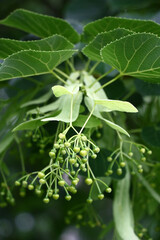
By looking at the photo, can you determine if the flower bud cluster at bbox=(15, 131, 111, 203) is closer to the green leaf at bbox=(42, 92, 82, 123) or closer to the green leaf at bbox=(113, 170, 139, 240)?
the green leaf at bbox=(42, 92, 82, 123)

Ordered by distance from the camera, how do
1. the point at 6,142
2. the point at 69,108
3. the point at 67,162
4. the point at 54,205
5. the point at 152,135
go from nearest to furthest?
the point at 67,162 → the point at 69,108 → the point at 6,142 → the point at 152,135 → the point at 54,205

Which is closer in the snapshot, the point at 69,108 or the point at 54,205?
the point at 69,108

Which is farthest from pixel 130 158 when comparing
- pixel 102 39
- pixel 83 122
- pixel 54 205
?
pixel 54 205

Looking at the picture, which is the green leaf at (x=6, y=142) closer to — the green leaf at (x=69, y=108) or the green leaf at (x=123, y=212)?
the green leaf at (x=69, y=108)

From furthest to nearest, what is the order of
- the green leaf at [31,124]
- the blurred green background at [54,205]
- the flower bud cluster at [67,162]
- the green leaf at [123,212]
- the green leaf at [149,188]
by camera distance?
the blurred green background at [54,205] < the green leaf at [149,188] < the green leaf at [123,212] < the green leaf at [31,124] < the flower bud cluster at [67,162]

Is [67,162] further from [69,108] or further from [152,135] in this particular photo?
[152,135]

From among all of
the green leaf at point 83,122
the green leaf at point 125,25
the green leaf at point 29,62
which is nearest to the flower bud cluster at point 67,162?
the green leaf at point 83,122

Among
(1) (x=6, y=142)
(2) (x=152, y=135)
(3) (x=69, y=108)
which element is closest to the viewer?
(3) (x=69, y=108)
